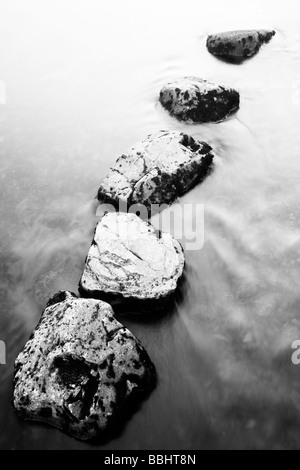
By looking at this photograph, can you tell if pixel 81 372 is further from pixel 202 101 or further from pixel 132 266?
pixel 202 101

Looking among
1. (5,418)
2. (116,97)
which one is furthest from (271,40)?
(5,418)

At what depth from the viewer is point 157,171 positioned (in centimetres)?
402

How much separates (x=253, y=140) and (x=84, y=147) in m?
2.57

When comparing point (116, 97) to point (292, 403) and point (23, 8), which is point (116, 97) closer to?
point (292, 403)

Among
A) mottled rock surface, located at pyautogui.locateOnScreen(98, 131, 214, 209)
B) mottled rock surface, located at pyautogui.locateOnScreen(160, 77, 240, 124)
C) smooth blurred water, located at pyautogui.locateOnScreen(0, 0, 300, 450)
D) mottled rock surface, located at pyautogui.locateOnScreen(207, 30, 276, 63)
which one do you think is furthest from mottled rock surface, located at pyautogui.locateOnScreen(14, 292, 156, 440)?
mottled rock surface, located at pyautogui.locateOnScreen(207, 30, 276, 63)

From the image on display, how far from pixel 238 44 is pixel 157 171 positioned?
426 cm

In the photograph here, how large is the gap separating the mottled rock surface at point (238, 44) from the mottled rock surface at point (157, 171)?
342 cm

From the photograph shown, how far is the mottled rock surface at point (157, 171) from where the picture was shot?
3965mm

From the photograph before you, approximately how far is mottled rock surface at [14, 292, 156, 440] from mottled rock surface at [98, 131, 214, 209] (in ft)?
5.57

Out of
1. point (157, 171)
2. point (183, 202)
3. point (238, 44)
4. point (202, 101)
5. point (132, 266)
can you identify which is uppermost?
point (238, 44)

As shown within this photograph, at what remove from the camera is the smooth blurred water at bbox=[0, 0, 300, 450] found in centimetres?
251

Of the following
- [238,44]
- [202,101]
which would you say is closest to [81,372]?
[202,101]

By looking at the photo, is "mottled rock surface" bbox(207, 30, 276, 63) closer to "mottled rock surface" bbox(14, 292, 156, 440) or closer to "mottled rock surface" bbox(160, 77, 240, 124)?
"mottled rock surface" bbox(160, 77, 240, 124)

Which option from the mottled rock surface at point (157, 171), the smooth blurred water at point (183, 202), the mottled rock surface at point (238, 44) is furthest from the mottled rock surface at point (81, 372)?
the mottled rock surface at point (238, 44)
